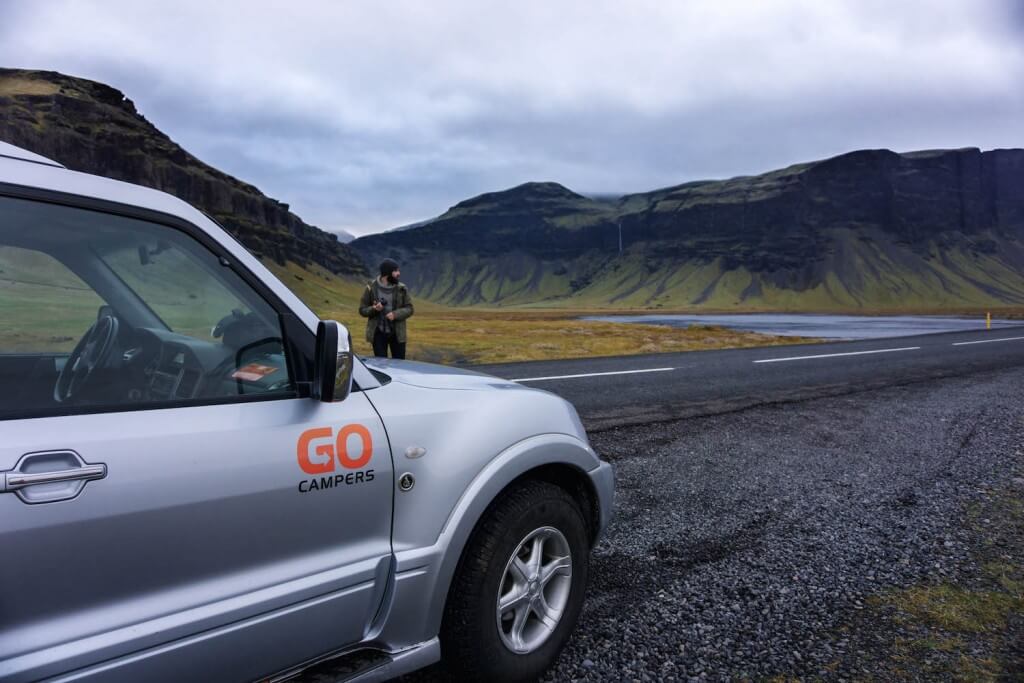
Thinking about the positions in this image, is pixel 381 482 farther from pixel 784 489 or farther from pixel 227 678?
pixel 784 489

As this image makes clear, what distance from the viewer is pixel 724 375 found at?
36.7 feet

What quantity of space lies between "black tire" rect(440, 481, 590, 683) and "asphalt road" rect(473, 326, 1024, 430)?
4426mm

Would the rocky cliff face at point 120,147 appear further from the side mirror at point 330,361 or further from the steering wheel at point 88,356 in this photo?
the side mirror at point 330,361

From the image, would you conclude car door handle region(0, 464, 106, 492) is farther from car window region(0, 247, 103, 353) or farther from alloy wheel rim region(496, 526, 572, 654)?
alloy wheel rim region(496, 526, 572, 654)

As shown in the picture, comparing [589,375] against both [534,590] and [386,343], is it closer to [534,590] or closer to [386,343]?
[386,343]

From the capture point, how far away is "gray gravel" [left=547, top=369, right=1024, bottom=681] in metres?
2.63

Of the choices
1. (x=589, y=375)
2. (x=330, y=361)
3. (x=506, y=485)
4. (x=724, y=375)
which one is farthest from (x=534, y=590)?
(x=724, y=375)

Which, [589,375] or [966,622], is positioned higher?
[589,375]

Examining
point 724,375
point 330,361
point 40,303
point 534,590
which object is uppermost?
point 40,303

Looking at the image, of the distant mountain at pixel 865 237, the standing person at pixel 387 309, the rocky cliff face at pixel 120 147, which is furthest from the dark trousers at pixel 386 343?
the distant mountain at pixel 865 237

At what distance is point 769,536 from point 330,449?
3.17 meters

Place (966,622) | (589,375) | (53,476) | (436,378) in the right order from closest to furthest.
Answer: (53,476), (436,378), (966,622), (589,375)

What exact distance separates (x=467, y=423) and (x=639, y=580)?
1.71 meters

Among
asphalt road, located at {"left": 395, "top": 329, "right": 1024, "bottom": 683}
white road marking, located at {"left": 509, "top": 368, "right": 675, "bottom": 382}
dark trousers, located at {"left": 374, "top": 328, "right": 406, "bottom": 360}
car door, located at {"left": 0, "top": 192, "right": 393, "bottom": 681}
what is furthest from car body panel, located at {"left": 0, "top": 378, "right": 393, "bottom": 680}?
white road marking, located at {"left": 509, "top": 368, "right": 675, "bottom": 382}
